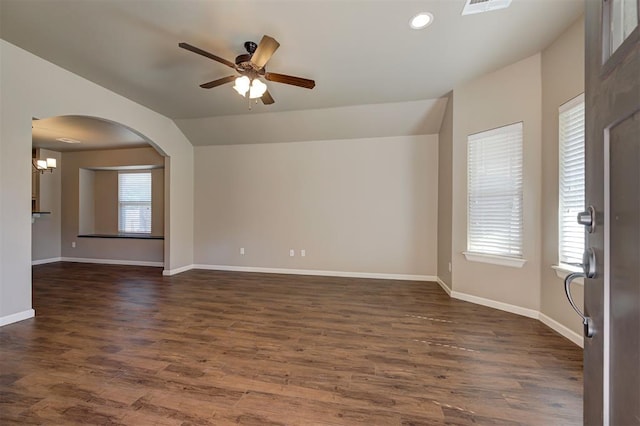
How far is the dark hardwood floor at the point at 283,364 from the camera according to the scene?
1613mm

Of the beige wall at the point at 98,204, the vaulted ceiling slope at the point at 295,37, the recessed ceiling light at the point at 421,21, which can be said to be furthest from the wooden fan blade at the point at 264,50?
the beige wall at the point at 98,204

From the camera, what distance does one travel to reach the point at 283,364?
82.9 inches

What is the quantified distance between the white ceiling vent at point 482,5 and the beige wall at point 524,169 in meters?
1.15

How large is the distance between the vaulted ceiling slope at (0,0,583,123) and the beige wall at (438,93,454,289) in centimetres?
61

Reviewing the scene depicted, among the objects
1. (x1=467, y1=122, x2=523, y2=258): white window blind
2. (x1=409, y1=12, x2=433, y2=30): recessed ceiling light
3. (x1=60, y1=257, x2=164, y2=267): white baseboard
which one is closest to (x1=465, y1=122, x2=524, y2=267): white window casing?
(x1=467, y1=122, x2=523, y2=258): white window blind

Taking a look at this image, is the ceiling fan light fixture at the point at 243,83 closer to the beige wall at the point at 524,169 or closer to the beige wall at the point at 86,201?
the beige wall at the point at 524,169

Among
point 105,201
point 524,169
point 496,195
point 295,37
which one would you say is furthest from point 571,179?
point 105,201

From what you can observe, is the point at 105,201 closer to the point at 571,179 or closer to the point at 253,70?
the point at 253,70

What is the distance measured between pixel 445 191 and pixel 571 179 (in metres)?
1.63

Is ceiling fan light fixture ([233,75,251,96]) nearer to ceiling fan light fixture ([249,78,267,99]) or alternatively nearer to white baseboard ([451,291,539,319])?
ceiling fan light fixture ([249,78,267,99])

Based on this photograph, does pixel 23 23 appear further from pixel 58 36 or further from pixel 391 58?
pixel 391 58

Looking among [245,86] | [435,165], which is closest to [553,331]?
[435,165]

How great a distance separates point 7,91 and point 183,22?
2.01m

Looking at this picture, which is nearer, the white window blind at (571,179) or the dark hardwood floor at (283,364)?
the dark hardwood floor at (283,364)
